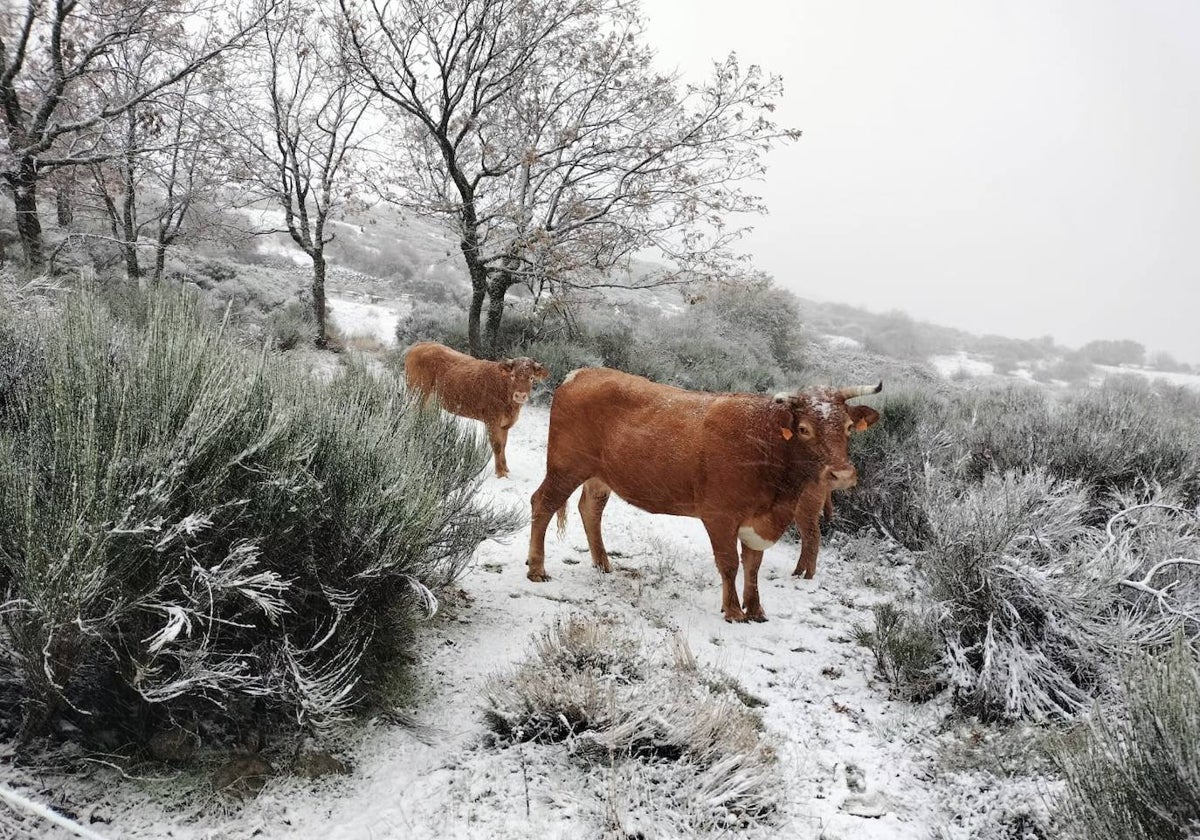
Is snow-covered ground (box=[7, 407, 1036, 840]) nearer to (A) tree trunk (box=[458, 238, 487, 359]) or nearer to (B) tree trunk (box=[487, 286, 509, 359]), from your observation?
(A) tree trunk (box=[458, 238, 487, 359])

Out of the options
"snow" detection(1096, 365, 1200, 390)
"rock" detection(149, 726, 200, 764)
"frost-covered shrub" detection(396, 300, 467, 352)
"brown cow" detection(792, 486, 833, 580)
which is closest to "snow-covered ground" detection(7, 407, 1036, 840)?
"rock" detection(149, 726, 200, 764)

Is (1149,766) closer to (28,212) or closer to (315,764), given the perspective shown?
(315,764)

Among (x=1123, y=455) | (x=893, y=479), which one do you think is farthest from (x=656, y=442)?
(x=1123, y=455)

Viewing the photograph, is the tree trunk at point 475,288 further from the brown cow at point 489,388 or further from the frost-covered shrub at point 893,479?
the frost-covered shrub at point 893,479

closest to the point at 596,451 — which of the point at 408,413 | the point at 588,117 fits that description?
the point at 408,413

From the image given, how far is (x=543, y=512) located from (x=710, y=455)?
53.5 inches

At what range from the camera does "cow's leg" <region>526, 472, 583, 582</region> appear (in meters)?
4.38

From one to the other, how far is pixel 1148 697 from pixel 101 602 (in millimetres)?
3191

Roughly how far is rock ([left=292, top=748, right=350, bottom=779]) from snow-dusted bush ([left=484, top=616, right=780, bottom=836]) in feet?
2.06

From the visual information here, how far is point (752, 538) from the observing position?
3854 millimetres

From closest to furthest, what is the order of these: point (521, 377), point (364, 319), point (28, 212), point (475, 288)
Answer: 1. point (521, 377)
2. point (28, 212)
3. point (475, 288)
4. point (364, 319)

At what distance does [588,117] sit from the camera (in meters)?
11.1

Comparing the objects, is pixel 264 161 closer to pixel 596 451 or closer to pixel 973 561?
pixel 596 451

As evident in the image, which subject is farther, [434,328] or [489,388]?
[434,328]
